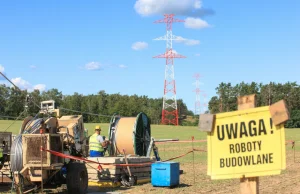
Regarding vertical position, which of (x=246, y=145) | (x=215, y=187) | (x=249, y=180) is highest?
(x=246, y=145)

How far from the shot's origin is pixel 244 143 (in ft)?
17.1

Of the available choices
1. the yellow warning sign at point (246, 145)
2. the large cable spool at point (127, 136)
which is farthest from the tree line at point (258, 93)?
the yellow warning sign at point (246, 145)

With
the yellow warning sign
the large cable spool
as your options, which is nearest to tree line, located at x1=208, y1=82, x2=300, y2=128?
the large cable spool

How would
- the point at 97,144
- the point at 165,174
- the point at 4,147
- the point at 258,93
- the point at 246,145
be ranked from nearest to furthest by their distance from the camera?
the point at 246,145, the point at 4,147, the point at 165,174, the point at 97,144, the point at 258,93

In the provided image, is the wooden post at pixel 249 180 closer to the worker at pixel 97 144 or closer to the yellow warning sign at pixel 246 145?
the yellow warning sign at pixel 246 145

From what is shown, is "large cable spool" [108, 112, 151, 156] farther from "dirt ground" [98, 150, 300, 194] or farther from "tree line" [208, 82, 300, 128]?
"tree line" [208, 82, 300, 128]

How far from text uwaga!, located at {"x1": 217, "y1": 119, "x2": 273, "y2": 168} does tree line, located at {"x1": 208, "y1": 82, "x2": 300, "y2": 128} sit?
10170 cm

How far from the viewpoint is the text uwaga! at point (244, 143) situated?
511 cm

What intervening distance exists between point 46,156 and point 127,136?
6.02 metres

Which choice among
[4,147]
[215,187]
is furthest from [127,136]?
[4,147]

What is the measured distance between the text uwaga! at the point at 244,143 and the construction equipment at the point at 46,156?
6.51m

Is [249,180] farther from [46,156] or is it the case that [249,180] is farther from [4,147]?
[4,147]

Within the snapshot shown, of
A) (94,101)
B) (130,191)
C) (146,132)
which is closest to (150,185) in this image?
(130,191)

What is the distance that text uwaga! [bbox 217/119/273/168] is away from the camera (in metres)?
5.11
